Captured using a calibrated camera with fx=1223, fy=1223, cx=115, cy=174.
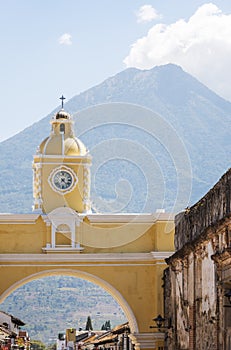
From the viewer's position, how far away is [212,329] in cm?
2097

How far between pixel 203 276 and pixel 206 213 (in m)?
1.17

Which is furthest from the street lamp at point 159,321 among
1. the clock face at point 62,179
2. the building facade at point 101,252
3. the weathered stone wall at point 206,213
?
the clock face at point 62,179

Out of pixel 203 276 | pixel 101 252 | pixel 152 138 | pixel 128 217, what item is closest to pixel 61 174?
pixel 128 217

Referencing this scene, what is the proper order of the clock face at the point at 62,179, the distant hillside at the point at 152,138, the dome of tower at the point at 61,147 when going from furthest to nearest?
the distant hillside at the point at 152,138 → the dome of tower at the point at 61,147 → the clock face at the point at 62,179

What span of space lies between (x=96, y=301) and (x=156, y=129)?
320 feet

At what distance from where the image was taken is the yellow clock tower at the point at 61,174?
34.2 meters

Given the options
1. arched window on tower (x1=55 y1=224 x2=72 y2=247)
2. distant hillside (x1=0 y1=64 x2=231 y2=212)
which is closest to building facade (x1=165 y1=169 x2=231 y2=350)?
arched window on tower (x1=55 y1=224 x2=72 y2=247)

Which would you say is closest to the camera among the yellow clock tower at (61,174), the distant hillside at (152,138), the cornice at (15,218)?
the cornice at (15,218)

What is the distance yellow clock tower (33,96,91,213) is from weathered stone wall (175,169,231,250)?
20.1ft

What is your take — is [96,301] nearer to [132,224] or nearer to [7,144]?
[7,144]

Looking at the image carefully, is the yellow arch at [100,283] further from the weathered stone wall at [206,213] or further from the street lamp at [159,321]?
the weathered stone wall at [206,213]

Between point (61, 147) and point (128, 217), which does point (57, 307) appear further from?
point (128, 217)

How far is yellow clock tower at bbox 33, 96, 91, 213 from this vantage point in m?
34.2

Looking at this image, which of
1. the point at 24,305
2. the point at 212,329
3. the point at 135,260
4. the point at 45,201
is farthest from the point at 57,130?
the point at 24,305
